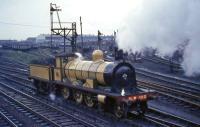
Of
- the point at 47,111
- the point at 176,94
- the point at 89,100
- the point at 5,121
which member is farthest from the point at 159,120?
the point at 5,121

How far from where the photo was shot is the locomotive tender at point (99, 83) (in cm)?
1398

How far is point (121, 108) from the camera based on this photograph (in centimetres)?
1382

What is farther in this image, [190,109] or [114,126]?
[190,109]

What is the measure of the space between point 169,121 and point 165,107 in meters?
2.78

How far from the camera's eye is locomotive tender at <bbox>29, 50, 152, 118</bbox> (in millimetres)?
13977

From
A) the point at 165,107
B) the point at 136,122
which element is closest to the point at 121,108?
the point at 136,122

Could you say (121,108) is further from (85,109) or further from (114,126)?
(85,109)

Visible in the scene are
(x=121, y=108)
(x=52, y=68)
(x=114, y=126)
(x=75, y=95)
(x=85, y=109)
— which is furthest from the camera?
(x=52, y=68)

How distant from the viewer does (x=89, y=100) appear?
16203 millimetres

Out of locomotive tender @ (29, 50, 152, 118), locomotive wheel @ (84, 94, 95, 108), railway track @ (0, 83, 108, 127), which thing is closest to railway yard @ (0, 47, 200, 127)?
railway track @ (0, 83, 108, 127)

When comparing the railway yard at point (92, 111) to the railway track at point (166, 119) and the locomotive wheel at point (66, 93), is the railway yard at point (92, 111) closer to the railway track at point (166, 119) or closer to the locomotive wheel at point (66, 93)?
the railway track at point (166, 119)

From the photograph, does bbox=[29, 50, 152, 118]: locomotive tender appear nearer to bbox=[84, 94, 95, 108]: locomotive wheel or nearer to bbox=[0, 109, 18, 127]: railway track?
bbox=[84, 94, 95, 108]: locomotive wheel

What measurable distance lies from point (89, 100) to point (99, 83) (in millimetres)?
1210

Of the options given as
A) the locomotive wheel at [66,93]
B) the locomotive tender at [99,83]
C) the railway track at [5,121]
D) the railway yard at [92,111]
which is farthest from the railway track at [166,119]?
the railway track at [5,121]
